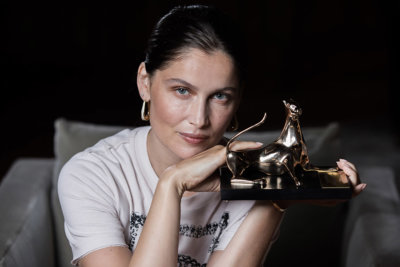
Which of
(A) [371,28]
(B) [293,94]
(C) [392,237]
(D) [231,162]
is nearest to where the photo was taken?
(D) [231,162]

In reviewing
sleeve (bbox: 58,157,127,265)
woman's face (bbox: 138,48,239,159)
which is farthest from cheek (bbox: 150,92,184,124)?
sleeve (bbox: 58,157,127,265)

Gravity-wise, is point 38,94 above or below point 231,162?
below

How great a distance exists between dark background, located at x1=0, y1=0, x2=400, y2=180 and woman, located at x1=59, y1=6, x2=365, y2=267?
3.06 m

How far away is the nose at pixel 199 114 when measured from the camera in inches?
50.3

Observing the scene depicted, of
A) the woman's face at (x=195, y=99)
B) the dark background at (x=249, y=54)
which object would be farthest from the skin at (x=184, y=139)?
the dark background at (x=249, y=54)

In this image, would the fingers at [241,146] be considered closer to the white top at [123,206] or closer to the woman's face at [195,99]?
the woman's face at [195,99]

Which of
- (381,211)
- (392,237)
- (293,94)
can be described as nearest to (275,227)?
(392,237)

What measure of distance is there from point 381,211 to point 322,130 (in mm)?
381

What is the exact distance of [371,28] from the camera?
18.7 feet

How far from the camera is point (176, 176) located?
1.28 meters

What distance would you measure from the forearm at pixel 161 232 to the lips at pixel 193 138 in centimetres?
11

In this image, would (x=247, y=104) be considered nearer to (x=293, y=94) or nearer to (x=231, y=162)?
(x=293, y=94)

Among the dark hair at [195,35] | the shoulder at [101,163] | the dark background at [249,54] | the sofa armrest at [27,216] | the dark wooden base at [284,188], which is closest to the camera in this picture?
the dark wooden base at [284,188]

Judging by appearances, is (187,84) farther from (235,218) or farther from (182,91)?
(235,218)
